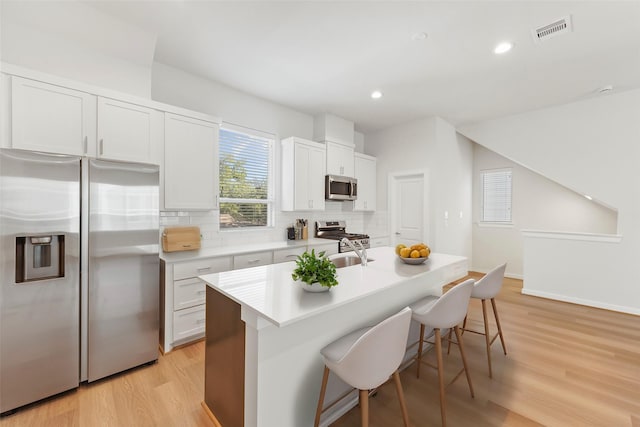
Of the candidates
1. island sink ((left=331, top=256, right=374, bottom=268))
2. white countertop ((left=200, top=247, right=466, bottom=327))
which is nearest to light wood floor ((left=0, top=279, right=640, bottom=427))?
white countertop ((left=200, top=247, right=466, bottom=327))

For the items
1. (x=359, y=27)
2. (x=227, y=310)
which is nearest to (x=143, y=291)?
(x=227, y=310)

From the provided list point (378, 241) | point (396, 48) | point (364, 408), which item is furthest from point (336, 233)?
point (364, 408)

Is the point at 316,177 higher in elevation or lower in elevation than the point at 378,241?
higher

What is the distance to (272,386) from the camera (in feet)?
4.62

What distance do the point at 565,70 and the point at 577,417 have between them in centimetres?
350

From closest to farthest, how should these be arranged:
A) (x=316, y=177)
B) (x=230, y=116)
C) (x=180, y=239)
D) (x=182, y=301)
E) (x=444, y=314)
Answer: (x=444, y=314) < (x=182, y=301) < (x=180, y=239) < (x=230, y=116) < (x=316, y=177)

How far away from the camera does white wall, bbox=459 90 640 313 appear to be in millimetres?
3670

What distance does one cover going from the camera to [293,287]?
1658 millimetres

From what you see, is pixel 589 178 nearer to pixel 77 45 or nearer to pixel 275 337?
pixel 275 337

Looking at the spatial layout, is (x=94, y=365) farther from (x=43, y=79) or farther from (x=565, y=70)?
(x=565, y=70)

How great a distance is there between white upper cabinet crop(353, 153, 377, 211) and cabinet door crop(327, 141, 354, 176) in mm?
239

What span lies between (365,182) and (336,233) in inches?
47.8

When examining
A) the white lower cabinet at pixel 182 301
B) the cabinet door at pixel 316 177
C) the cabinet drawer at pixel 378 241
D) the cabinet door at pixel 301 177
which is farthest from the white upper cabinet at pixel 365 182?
the white lower cabinet at pixel 182 301

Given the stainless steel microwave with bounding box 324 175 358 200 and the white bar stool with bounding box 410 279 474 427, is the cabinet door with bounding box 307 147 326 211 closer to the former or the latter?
the stainless steel microwave with bounding box 324 175 358 200
